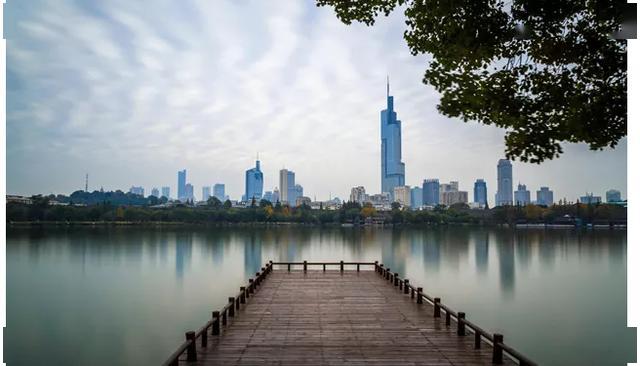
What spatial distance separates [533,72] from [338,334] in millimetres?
7185

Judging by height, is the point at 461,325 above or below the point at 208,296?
above

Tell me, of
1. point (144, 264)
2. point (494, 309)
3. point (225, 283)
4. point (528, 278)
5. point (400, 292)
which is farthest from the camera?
point (144, 264)

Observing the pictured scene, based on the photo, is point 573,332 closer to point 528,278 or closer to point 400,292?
point 400,292

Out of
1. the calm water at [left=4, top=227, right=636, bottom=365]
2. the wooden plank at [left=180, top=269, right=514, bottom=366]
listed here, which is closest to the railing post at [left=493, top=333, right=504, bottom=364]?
the wooden plank at [left=180, top=269, right=514, bottom=366]

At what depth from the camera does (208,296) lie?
2938 cm

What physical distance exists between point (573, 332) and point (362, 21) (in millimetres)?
18689

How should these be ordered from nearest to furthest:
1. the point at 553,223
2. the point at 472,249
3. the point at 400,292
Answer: the point at 400,292
the point at 472,249
the point at 553,223

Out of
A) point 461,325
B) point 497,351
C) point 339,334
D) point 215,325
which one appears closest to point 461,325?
point 461,325

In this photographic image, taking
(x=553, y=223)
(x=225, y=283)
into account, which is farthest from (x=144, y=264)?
(x=553, y=223)

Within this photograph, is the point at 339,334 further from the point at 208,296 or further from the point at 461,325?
the point at 208,296

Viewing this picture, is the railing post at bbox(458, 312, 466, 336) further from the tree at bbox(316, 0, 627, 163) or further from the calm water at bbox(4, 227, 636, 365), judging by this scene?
the calm water at bbox(4, 227, 636, 365)

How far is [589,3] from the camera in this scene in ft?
23.5

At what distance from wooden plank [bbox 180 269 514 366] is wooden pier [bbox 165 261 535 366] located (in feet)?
0.06

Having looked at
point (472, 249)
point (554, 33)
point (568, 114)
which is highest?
point (554, 33)
